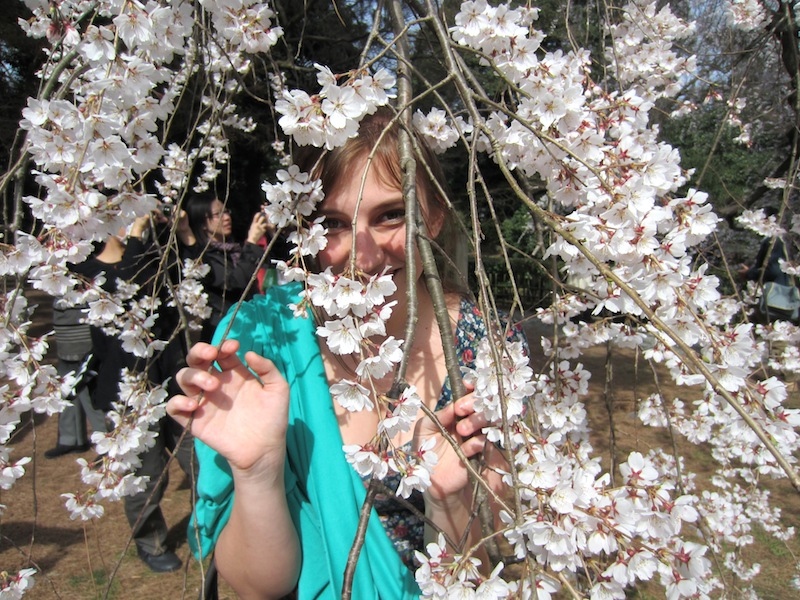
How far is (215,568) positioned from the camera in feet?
4.06

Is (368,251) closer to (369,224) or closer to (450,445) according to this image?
(369,224)

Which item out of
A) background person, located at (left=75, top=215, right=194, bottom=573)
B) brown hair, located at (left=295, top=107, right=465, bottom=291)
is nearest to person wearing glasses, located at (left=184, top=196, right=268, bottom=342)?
background person, located at (left=75, top=215, right=194, bottom=573)

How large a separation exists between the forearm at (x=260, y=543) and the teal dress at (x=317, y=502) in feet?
0.16

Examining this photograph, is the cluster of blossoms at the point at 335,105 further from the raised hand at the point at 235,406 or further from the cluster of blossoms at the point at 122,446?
the cluster of blossoms at the point at 122,446

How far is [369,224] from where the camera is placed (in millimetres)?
1144

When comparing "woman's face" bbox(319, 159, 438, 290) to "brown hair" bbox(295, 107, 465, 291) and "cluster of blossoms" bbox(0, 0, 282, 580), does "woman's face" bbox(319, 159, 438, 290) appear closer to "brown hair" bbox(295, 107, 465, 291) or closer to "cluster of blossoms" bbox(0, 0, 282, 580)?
"brown hair" bbox(295, 107, 465, 291)

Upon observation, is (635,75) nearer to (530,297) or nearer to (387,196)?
(387,196)

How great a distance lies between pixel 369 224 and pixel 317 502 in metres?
0.59

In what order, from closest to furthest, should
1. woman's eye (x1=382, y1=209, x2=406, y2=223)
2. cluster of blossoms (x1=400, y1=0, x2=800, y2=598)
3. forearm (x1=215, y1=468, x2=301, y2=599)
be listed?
1. cluster of blossoms (x1=400, y1=0, x2=800, y2=598)
2. forearm (x1=215, y1=468, x2=301, y2=599)
3. woman's eye (x1=382, y1=209, x2=406, y2=223)

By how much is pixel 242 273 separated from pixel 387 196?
10.1 feet

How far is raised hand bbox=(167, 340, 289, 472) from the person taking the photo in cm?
99

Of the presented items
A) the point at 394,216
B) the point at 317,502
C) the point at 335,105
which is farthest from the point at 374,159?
the point at 317,502

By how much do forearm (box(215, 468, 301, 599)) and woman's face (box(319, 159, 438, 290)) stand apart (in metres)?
0.45

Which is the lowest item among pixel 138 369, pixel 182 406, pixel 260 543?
pixel 260 543
